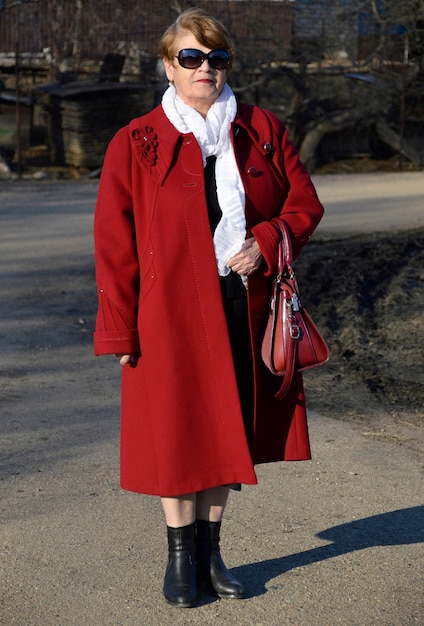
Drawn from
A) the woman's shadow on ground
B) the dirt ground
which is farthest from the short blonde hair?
the dirt ground

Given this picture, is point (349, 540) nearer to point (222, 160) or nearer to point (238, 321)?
point (238, 321)

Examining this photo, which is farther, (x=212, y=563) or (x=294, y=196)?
(x=212, y=563)

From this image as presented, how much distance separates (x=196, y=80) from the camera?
311 cm

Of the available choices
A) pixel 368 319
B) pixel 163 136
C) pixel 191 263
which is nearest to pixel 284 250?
pixel 191 263

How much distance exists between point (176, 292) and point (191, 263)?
98mm

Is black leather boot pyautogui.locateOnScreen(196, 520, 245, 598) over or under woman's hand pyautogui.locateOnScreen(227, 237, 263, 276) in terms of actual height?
under

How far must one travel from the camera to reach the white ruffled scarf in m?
3.11

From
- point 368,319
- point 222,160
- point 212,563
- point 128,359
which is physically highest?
point 222,160

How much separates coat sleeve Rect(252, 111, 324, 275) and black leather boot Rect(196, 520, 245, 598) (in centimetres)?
88

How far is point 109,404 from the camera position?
17.9 feet

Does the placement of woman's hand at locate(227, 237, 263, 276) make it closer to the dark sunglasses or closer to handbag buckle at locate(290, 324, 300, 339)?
handbag buckle at locate(290, 324, 300, 339)

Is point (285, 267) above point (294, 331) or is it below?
above

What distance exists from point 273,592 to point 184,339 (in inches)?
35.6

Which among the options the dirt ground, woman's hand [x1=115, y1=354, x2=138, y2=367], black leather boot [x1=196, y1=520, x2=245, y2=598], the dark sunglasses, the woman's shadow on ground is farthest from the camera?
the dirt ground
